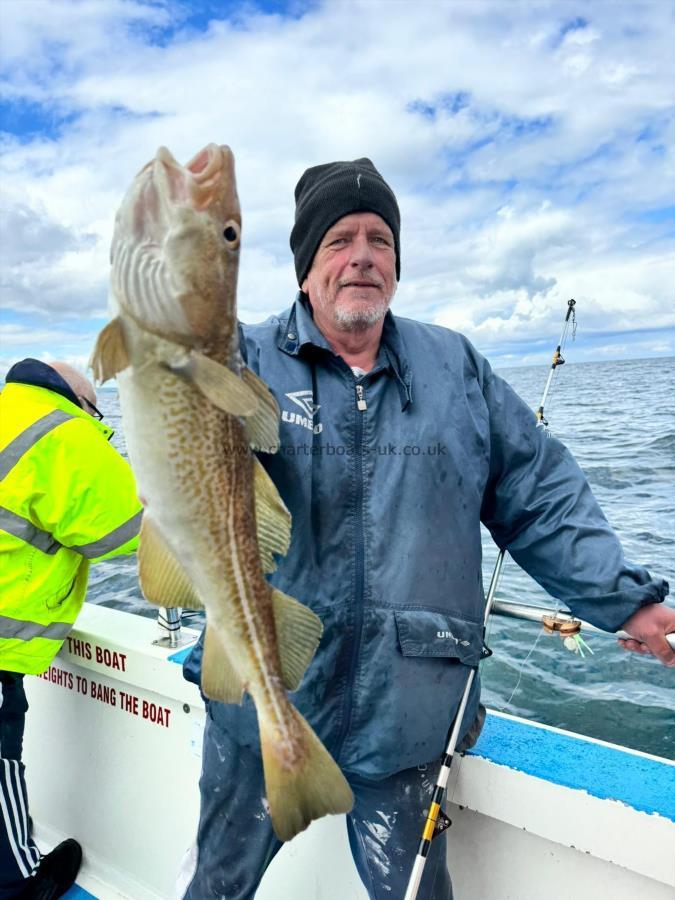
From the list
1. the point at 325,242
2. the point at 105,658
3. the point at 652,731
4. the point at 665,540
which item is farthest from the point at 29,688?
the point at 665,540

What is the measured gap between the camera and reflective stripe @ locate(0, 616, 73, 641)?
3.41 m

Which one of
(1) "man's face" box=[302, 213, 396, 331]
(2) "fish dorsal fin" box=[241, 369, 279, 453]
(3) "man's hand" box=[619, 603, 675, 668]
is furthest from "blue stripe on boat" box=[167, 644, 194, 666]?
(3) "man's hand" box=[619, 603, 675, 668]

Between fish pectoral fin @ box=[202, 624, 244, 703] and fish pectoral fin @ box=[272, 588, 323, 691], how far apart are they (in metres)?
0.14

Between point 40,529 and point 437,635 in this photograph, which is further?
point 40,529

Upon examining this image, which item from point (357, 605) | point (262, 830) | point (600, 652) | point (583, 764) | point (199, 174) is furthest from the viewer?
point (600, 652)

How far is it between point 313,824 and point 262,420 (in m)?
2.21

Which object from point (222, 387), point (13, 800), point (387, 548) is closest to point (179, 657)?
point (13, 800)

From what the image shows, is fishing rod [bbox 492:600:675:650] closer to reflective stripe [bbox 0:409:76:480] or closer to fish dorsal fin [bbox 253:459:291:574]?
fish dorsal fin [bbox 253:459:291:574]

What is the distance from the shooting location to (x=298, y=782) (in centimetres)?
183

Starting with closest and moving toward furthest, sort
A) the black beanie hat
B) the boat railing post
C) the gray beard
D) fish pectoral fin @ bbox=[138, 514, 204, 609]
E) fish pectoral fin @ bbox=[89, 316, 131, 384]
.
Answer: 1. fish pectoral fin @ bbox=[89, 316, 131, 384]
2. fish pectoral fin @ bbox=[138, 514, 204, 609]
3. the gray beard
4. the black beanie hat
5. the boat railing post

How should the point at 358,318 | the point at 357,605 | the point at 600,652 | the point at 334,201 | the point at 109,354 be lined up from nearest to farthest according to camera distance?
the point at 109,354
the point at 357,605
the point at 358,318
the point at 334,201
the point at 600,652

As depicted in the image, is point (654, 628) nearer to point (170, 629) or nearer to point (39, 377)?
point (170, 629)

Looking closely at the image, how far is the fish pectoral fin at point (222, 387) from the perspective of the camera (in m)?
1.78

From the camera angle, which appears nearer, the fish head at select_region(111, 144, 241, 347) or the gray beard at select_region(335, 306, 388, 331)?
the fish head at select_region(111, 144, 241, 347)
